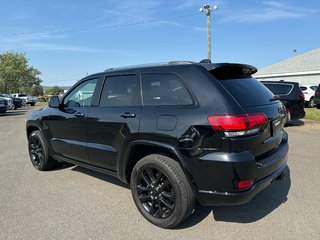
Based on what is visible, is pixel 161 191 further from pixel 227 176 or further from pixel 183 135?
pixel 227 176

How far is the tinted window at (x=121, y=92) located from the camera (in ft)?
13.5

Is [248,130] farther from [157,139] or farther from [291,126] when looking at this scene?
[291,126]

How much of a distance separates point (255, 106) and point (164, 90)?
3.41 feet

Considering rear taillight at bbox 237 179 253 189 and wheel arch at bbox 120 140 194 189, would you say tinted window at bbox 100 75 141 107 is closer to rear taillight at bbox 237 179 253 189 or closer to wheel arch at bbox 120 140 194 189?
wheel arch at bbox 120 140 194 189

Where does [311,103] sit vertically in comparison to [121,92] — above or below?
below

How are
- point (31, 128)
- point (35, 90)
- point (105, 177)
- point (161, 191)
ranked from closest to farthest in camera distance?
point (161, 191) < point (105, 177) < point (31, 128) < point (35, 90)

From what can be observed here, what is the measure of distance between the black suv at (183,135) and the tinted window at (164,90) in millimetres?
12

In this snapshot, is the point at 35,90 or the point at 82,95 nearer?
the point at 82,95

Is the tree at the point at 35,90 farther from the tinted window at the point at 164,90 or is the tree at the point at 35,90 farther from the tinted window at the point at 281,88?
the tinted window at the point at 164,90

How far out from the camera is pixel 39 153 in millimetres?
6059

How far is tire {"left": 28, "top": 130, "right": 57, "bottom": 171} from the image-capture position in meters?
5.85

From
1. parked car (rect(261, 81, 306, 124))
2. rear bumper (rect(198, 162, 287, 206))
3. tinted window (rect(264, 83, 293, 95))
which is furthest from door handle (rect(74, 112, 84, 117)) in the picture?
tinted window (rect(264, 83, 293, 95))

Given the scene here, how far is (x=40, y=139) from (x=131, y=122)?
2714 mm

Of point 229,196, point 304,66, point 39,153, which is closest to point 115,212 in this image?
point 229,196
